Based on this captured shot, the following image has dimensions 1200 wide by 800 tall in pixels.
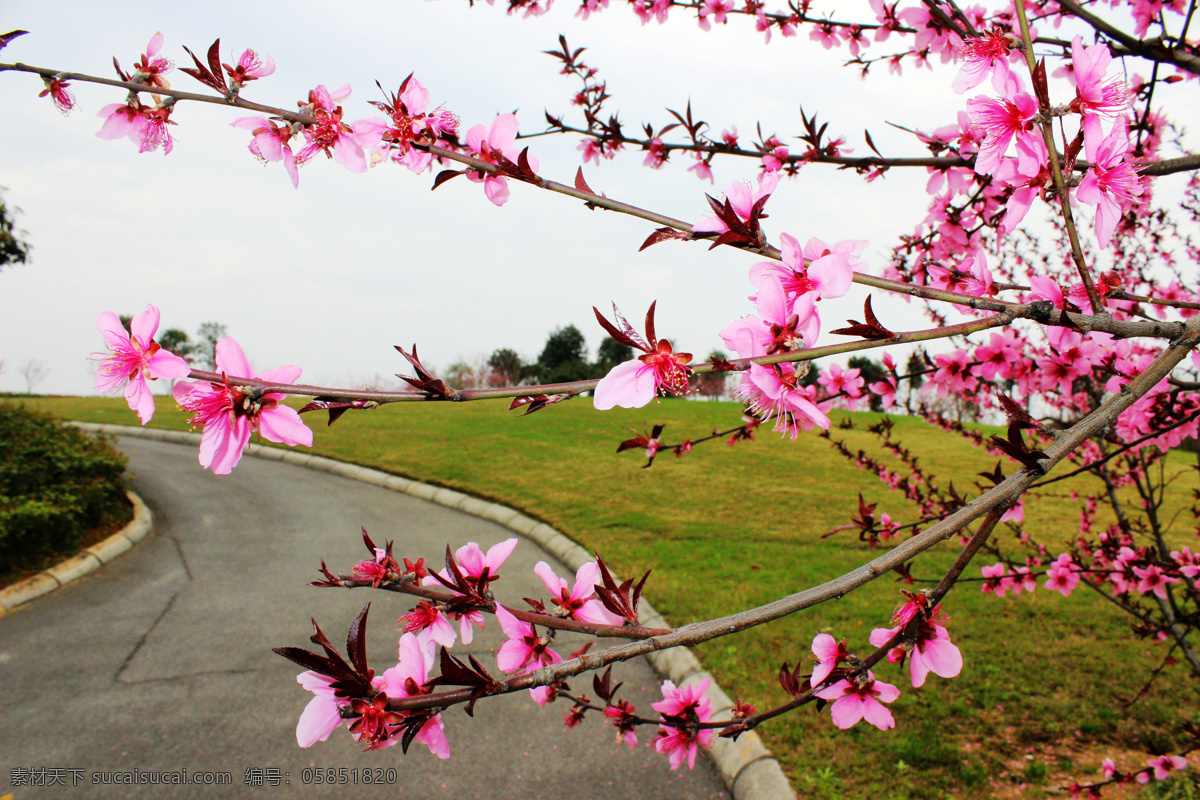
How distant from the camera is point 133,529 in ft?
25.1

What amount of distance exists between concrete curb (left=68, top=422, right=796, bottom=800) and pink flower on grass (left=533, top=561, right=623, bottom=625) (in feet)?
2.26

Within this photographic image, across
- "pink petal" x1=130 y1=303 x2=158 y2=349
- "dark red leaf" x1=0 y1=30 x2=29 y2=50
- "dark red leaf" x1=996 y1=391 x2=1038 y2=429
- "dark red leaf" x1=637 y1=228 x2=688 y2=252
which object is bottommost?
"dark red leaf" x1=996 y1=391 x2=1038 y2=429

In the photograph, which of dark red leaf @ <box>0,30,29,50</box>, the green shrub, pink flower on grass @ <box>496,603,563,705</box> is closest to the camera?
pink flower on grass @ <box>496,603,563,705</box>

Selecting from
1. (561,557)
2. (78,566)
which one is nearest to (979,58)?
(561,557)

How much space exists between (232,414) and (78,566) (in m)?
7.61

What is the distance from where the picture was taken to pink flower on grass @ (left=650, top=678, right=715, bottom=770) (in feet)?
5.50

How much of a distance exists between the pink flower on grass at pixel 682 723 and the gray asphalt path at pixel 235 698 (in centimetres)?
211

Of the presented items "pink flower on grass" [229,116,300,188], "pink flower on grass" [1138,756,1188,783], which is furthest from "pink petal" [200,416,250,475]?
"pink flower on grass" [1138,756,1188,783]

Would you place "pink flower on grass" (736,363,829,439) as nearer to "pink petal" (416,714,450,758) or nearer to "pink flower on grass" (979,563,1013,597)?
"pink petal" (416,714,450,758)

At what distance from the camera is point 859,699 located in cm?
128

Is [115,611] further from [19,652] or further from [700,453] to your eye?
[700,453]

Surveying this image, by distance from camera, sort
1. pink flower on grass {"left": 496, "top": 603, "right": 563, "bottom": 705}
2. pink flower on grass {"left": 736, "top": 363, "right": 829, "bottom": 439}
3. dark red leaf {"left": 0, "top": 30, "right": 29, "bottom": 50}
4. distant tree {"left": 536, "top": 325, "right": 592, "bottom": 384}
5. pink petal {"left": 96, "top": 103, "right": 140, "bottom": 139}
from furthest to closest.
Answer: distant tree {"left": 536, "top": 325, "right": 592, "bottom": 384}, pink petal {"left": 96, "top": 103, "right": 140, "bottom": 139}, dark red leaf {"left": 0, "top": 30, "right": 29, "bottom": 50}, pink flower on grass {"left": 496, "top": 603, "right": 563, "bottom": 705}, pink flower on grass {"left": 736, "top": 363, "right": 829, "bottom": 439}

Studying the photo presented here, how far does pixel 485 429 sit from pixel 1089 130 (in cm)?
1502

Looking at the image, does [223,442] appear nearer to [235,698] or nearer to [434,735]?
[434,735]
